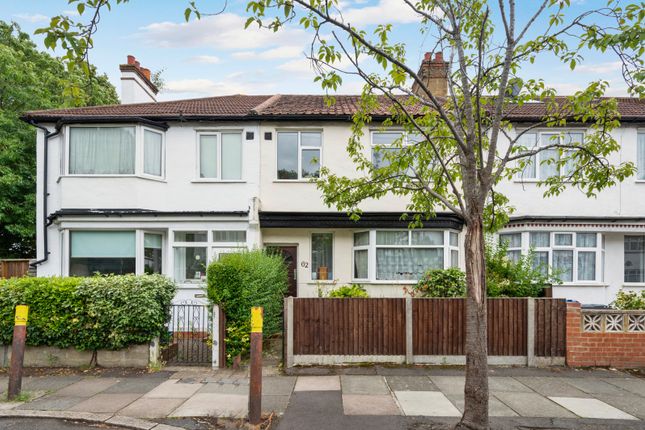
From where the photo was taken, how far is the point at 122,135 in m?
11.7

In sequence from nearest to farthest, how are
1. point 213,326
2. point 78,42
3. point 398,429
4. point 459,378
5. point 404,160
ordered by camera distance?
point 78,42, point 398,429, point 404,160, point 459,378, point 213,326

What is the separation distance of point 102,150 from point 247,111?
4193 millimetres

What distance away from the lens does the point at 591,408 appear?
5.70m

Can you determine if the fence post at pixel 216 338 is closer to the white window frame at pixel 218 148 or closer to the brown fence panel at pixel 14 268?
the white window frame at pixel 218 148

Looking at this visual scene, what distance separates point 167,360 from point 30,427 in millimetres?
2971

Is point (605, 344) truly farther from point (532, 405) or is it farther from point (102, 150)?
point (102, 150)

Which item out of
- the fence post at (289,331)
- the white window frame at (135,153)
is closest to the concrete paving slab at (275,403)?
the fence post at (289,331)

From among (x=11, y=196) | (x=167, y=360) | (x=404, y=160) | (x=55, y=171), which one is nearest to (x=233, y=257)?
(x=167, y=360)

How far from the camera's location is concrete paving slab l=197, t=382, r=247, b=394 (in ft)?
20.8

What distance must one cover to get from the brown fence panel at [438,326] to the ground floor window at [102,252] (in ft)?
25.7

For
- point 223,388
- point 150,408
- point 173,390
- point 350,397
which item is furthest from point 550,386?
point 150,408

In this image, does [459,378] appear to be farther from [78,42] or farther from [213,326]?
[78,42]

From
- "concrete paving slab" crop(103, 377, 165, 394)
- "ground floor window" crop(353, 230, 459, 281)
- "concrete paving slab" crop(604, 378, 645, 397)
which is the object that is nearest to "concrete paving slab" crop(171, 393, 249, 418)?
"concrete paving slab" crop(103, 377, 165, 394)

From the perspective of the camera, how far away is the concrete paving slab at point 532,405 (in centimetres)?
545
